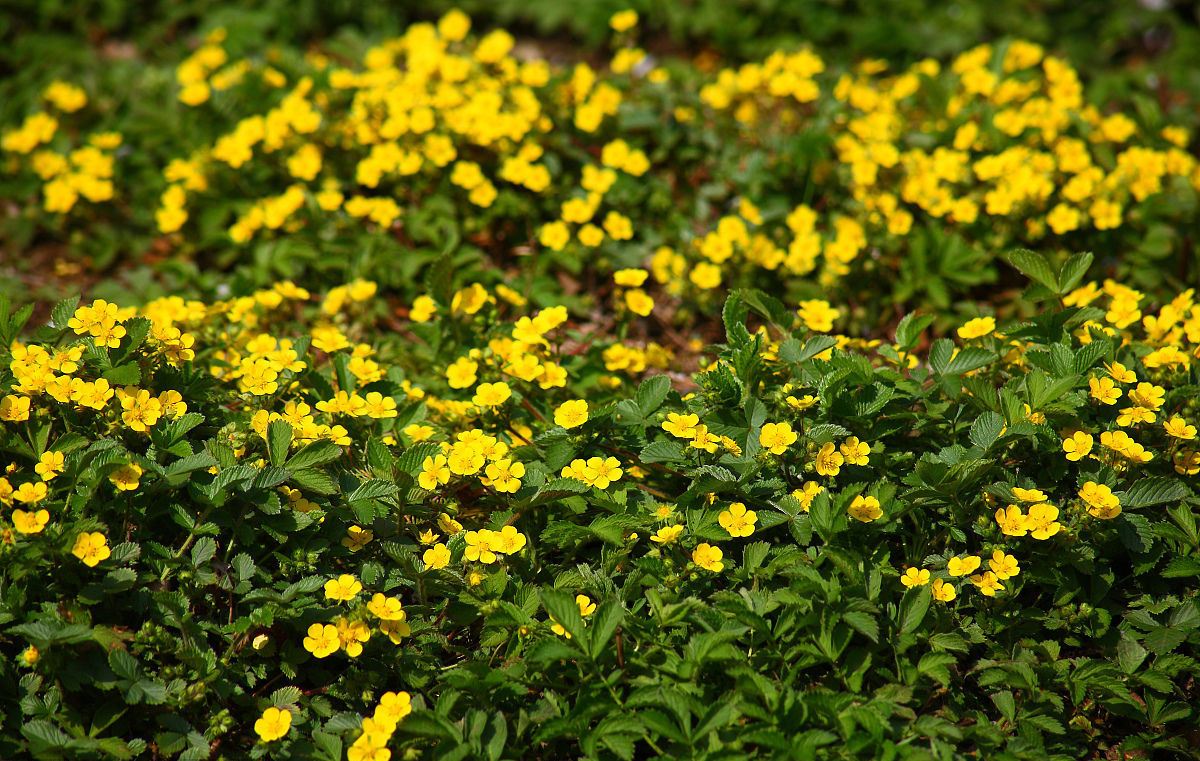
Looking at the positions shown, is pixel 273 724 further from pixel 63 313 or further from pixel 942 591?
pixel 942 591

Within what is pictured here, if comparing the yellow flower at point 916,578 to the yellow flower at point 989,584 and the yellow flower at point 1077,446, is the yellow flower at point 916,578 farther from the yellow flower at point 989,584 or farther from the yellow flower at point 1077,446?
the yellow flower at point 1077,446

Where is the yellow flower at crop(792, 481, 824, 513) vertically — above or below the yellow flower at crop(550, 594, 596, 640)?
above

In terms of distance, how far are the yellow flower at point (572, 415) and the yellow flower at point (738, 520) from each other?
18.8 inches

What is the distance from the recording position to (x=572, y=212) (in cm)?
386

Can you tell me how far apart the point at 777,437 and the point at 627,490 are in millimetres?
456

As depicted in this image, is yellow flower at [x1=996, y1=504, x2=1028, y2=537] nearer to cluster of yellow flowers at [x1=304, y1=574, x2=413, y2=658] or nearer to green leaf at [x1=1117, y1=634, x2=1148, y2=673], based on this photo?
green leaf at [x1=1117, y1=634, x2=1148, y2=673]

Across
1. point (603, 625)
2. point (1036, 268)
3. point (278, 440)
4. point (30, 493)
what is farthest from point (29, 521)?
point (1036, 268)

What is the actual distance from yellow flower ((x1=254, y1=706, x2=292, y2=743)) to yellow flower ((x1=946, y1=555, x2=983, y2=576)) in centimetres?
168

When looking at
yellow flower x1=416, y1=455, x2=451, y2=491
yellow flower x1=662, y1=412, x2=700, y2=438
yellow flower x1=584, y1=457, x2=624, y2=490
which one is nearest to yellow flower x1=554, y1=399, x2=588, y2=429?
yellow flower x1=584, y1=457, x2=624, y2=490

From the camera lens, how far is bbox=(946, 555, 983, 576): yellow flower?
8.18 ft

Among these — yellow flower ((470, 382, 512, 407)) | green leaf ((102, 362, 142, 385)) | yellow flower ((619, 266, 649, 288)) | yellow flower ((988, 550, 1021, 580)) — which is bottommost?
yellow flower ((988, 550, 1021, 580))

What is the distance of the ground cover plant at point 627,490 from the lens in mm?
2320

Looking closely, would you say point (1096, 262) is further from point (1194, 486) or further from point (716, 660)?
point (716, 660)

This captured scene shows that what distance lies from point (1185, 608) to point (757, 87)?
284cm
